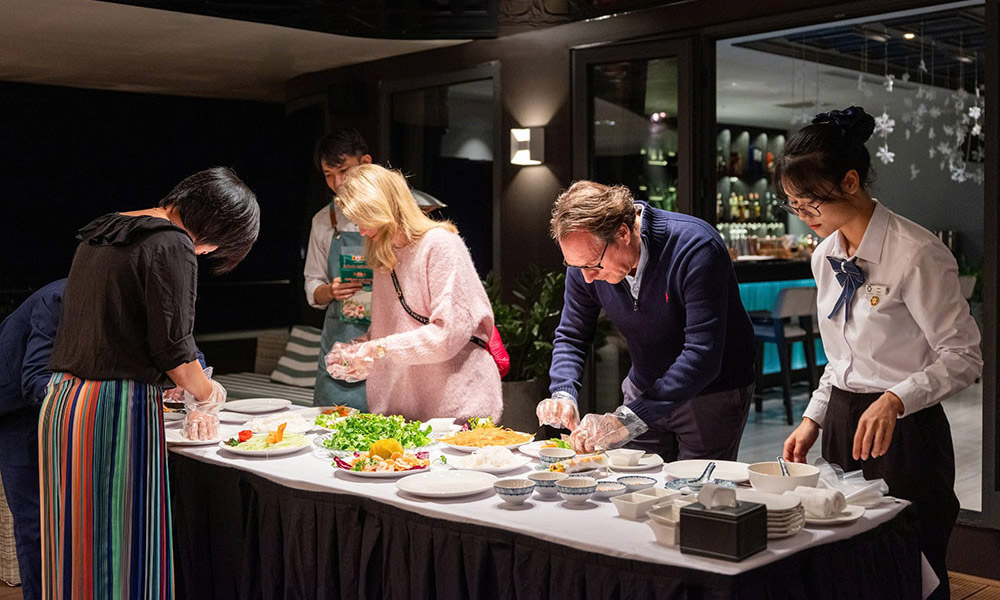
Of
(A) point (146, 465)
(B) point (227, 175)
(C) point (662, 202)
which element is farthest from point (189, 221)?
(C) point (662, 202)

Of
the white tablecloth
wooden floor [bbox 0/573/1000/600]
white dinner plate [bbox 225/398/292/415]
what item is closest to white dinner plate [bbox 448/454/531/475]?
the white tablecloth

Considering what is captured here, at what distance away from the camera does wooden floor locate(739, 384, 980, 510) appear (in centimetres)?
586

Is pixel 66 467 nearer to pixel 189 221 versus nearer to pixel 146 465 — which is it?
pixel 146 465

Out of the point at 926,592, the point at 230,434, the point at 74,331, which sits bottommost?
the point at 926,592

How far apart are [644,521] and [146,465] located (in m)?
1.31

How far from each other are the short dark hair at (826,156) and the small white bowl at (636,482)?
80 cm

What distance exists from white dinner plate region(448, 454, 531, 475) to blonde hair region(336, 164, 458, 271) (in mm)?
806

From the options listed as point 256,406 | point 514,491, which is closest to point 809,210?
point 514,491

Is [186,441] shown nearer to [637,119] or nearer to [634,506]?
[634,506]

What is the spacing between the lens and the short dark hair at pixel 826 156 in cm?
246

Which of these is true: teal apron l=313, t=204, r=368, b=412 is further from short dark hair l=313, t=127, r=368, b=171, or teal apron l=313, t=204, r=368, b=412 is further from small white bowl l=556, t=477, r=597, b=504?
small white bowl l=556, t=477, r=597, b=504

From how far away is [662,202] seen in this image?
18.8 feet

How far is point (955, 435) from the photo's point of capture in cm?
715

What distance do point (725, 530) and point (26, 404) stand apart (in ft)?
7.21
